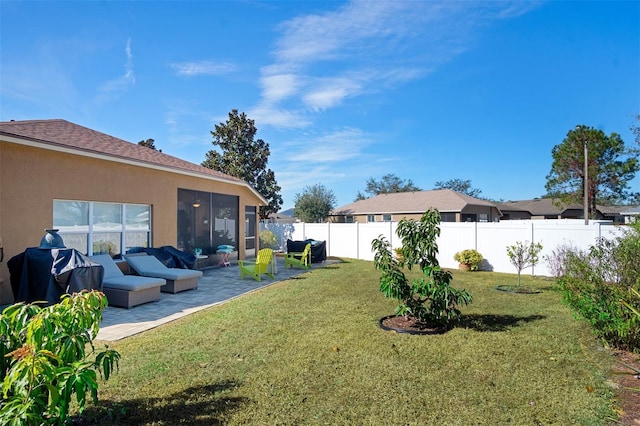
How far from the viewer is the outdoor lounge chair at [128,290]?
7.34 meters

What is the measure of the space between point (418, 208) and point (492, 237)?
16589 mm

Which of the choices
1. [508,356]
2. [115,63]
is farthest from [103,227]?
[508,356]

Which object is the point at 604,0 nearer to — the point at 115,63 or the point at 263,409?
the point at 263,409

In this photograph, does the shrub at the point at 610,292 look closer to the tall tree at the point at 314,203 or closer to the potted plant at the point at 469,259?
the potted plant at the point at 469,259

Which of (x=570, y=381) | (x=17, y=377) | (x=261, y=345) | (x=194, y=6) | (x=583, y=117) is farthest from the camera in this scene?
(x=583, y=117)

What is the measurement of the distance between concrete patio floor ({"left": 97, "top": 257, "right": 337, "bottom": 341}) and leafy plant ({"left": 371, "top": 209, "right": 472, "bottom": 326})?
414cm

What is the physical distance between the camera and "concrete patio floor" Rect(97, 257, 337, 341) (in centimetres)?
602

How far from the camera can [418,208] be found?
29.8m

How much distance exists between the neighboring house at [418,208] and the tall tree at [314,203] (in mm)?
1490

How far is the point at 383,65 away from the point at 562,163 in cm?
2163

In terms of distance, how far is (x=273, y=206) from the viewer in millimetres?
28812

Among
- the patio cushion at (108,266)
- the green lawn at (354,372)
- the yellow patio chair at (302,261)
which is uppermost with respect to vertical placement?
the patio cushion at (108,266)

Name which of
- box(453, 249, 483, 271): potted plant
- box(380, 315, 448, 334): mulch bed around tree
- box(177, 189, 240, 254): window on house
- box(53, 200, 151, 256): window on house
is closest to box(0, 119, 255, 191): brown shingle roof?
box(177, 189, 240, 254): window on house

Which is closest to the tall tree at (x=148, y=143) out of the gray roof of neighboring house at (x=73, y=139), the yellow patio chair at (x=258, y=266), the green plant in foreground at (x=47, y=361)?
the gray roof of neighboring house at (x=73, y=139)
